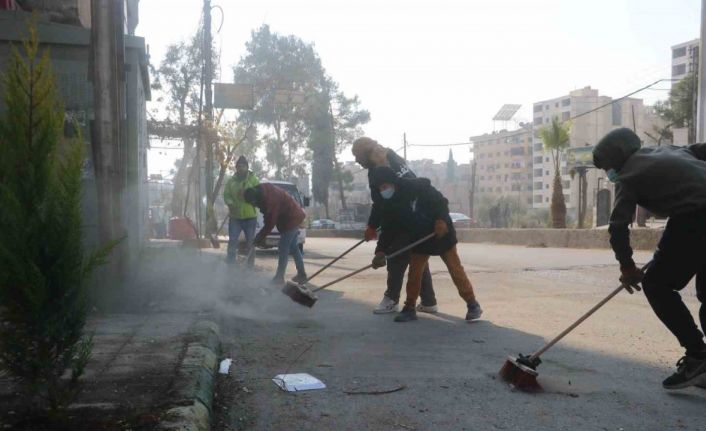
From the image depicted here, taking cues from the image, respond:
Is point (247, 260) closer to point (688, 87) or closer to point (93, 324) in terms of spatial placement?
point (93, 324)

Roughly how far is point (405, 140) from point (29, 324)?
180 ft

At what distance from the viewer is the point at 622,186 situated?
12.5 ft

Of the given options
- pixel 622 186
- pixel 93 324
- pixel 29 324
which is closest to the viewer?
pixel 29 324

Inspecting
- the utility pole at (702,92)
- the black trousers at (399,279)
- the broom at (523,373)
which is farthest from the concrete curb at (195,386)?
the utility pole at (702,92)

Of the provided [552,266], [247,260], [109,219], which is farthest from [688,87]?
[109,219]

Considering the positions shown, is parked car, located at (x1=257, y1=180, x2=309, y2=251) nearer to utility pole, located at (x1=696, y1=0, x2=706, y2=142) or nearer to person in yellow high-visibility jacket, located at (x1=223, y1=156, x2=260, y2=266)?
person in yellow high-visibility jacket, located at (x1=223, y1=156, x2=260, y2=266)

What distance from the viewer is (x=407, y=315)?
6.22 m

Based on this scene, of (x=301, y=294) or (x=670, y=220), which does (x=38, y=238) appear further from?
(x=301, y=294)

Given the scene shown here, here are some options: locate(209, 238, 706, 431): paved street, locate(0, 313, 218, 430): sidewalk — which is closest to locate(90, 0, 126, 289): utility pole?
locate(0, 313, 218, 430): sidewalk

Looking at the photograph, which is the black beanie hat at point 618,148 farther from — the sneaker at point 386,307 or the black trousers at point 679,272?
the sneaker at point 386,307

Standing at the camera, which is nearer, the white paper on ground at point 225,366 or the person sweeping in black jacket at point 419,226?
the white paper on ground at point 225,366

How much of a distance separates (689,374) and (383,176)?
10.8ft

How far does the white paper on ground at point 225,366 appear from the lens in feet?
14.0

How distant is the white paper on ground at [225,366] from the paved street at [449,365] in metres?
0.07
